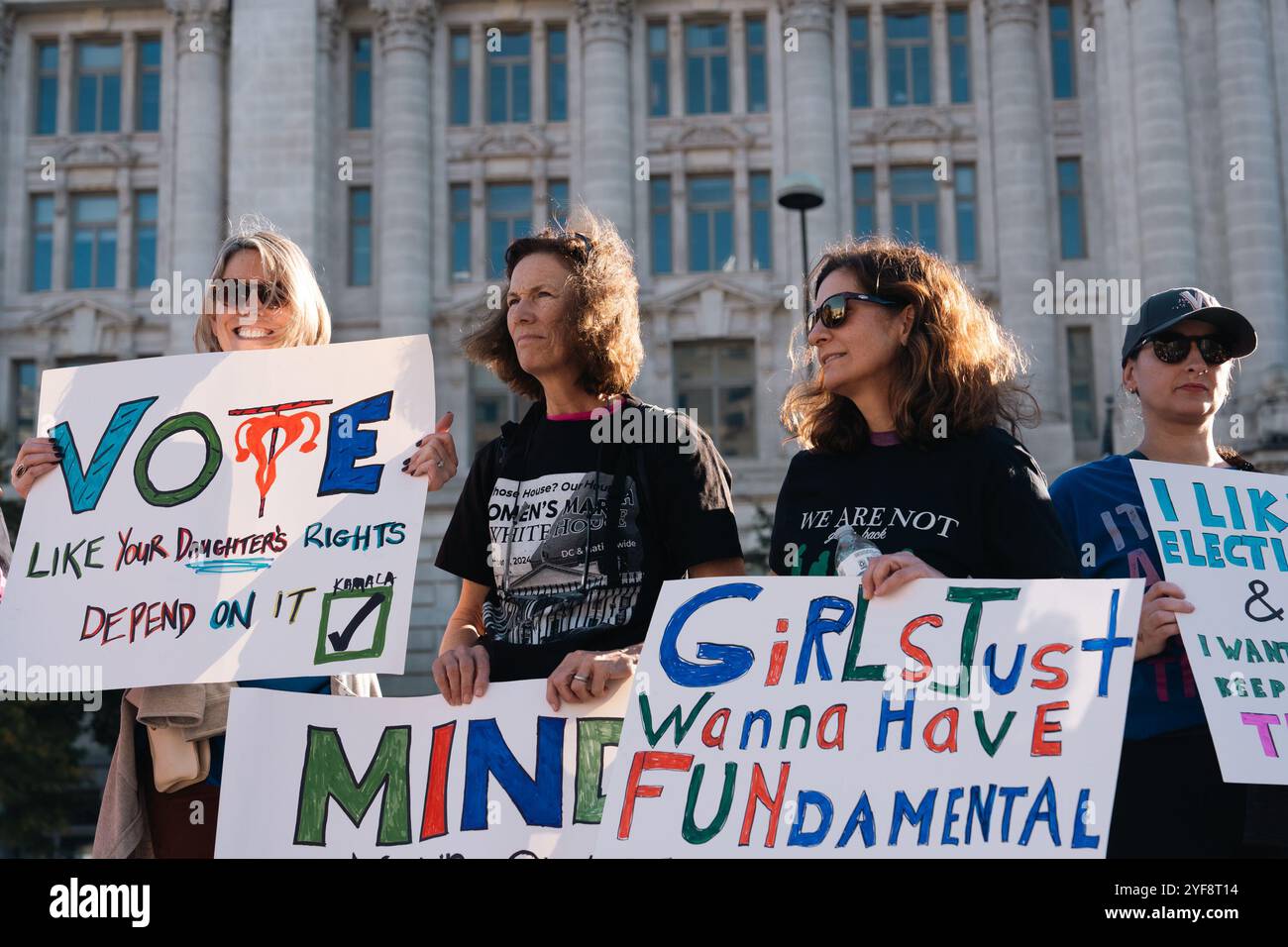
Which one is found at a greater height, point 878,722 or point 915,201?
point 915,201

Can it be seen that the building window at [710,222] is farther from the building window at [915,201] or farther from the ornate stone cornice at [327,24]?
the ornate stone cornice at [327,24]

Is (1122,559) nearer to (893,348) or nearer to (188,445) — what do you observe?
(893,348)

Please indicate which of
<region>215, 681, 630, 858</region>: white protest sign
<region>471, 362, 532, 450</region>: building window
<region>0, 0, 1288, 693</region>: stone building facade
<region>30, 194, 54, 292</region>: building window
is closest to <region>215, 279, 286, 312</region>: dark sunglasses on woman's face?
<region>215, 681, 630, 858</region>: white protest sign

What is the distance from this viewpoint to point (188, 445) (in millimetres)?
4664

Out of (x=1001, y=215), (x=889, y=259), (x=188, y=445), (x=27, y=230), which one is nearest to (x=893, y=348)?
(x=889, y=259)

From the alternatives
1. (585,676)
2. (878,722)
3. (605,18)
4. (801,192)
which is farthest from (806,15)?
(878,722)

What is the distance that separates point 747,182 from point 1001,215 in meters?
5.29

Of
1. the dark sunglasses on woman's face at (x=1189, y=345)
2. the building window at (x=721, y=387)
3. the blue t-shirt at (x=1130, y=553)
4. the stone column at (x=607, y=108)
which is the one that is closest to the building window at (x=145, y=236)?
the stone column at (x=607, y=108)

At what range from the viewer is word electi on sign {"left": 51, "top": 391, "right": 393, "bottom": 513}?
14.8 feet

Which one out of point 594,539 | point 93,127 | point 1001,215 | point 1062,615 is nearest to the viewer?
point 1062,615

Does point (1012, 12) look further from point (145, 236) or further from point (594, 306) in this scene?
point (594, 306)

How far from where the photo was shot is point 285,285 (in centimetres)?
A: 479

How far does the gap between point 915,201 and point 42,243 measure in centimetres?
1876

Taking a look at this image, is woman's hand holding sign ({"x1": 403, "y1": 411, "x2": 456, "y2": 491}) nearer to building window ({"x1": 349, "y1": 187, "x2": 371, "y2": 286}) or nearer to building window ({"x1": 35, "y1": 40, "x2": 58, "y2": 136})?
building window ({"x1": 349, "y1": 187, "x2": 371, "y2": 286})
